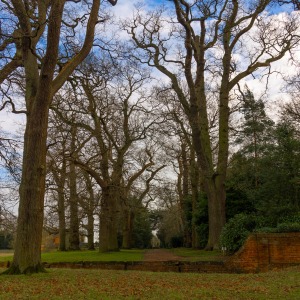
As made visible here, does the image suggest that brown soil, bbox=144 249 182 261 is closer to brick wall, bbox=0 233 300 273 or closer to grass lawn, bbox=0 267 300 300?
brick wall, bbox=0 233 300 273

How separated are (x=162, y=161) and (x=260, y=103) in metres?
11.0

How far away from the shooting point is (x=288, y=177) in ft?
68.3

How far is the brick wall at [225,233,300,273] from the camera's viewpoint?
15.2m

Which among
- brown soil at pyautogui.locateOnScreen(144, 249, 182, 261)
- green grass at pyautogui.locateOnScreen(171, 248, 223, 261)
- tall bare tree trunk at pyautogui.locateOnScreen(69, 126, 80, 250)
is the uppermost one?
tall bare tree trunk at pyautogui.locateOnScreen(69, 126, 80, 250)

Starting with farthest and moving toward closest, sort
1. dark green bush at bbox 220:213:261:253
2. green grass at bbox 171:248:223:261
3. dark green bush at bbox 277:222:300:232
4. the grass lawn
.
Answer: dark green bush at bbox 220:213:261:253 < green grass at bbox 171:248:223:261 < dark green bush at bbox 277:222:300:232 < the grass lawn

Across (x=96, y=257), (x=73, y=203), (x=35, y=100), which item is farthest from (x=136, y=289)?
(x=73, y=203)

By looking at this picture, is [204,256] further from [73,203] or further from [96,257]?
[73,203]

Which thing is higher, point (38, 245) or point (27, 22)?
point (27, 22)

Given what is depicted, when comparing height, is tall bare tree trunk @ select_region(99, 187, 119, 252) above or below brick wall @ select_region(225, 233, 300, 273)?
above

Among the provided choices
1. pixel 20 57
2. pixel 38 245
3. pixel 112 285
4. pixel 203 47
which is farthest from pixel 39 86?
pixel 203 47

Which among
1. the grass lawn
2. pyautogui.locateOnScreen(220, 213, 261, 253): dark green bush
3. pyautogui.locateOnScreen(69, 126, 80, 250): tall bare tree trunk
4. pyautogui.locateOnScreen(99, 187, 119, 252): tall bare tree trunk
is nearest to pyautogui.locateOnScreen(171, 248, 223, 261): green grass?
pyautogui.locateOnScreen(220, 213, 261, 253): dark green bush

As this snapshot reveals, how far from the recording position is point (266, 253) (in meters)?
15.4

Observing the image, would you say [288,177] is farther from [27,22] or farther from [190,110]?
[27,22]

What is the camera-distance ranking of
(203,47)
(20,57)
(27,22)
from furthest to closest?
1. (203,47)
2. (20,57)
3. (27,22)
